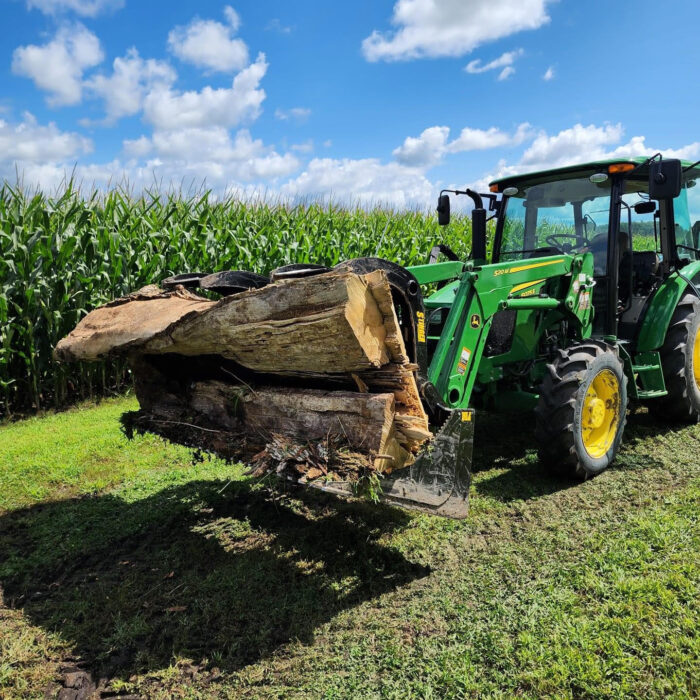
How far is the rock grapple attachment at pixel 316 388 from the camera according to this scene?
281 cm

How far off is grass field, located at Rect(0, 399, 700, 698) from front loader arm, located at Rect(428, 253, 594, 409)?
922 mm

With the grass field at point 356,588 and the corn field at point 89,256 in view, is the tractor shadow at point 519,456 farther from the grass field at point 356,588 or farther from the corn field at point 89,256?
the corn field at point 89,256

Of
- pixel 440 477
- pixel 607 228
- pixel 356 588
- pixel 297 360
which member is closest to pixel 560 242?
pixel 607 228

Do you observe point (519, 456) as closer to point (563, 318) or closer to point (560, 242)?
point (563, 318)

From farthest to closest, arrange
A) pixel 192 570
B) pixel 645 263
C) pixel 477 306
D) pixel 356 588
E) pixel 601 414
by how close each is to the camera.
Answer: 1. pixel 645 263
2. pixel 601 414
3. pixel 477 306
4. pixel 192 570
5. pixel 356 588

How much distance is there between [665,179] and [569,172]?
99 cm

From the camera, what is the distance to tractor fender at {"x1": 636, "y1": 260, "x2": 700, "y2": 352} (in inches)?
204

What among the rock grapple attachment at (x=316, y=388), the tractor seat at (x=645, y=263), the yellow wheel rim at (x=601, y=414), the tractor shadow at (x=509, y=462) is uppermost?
the tractor seat at (x=645, y=263)

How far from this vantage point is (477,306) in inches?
153

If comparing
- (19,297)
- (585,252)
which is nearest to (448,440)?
(585,252)

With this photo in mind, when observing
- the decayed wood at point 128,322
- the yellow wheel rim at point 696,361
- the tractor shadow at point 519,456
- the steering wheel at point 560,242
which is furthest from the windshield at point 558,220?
the decayed wood at point 128,322

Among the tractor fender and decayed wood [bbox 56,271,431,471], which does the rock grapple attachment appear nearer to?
decayed wood [bbox 56,271,431,471]

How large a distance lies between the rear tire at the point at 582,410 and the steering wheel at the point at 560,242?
3.67 feet

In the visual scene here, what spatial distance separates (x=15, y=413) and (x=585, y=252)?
6.42m
